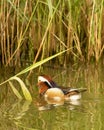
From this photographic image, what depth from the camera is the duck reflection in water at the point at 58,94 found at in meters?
6.50

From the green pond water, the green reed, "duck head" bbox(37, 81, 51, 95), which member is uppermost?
the green reed

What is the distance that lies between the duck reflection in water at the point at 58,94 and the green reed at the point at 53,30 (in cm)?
117

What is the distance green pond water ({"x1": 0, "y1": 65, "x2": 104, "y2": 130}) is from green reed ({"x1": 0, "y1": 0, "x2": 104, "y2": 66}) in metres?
0.70

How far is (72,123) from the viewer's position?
5484 millimetres

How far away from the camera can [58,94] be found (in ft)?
21.6

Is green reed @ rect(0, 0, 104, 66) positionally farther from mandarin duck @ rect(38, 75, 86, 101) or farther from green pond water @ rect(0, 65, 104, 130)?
mandarin duck @ rect(38, 75, 86, 101)

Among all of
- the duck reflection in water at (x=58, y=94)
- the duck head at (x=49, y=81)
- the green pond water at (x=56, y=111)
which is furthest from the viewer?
the duck head at (x=49, y=81)

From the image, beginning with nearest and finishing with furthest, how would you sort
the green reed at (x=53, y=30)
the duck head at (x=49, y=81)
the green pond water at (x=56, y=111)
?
the green pond water at (x=56, y=111) → the duck head at (x=49, y=81) → the green reed at (x=53, y=30)

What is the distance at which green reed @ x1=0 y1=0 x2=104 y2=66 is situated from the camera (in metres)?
8.12

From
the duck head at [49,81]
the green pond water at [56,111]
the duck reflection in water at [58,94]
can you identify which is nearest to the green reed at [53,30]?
the green pond water at [56,111]

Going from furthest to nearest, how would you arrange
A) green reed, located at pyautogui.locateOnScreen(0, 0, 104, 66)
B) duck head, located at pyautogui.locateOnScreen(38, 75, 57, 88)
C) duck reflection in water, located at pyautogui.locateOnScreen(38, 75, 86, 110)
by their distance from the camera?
1. green reed, located at pyautogui.locateOnScreen(0, 0, 104, 66)
2. duck head, located at pyautogui.locateOnScreen(38, 75, 57, 88)
3. duck reflection in water, located at pyautogui.locateOnScreen(38, 75, 86, 110)

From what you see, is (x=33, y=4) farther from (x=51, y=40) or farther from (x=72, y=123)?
(x=72, y=123)

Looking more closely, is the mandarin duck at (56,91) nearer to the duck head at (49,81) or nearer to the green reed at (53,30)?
the duck head at (49,81)

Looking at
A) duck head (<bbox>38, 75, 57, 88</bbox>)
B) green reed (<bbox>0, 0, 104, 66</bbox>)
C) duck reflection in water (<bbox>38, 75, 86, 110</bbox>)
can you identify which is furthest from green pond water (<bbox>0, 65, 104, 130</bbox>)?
green reed (<bbox>0, 0, 104, 66</bbox>)
